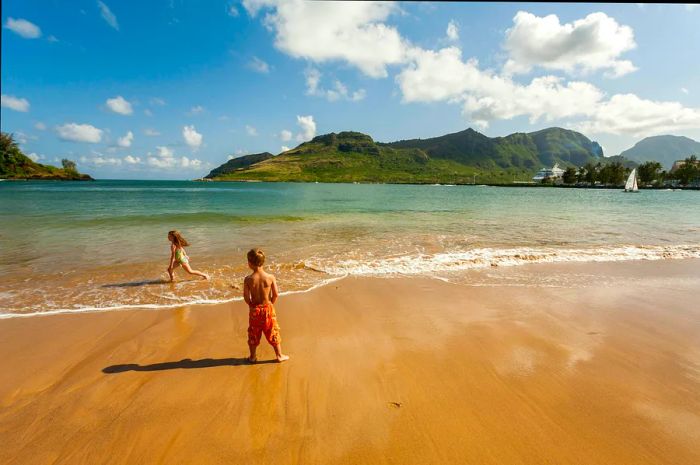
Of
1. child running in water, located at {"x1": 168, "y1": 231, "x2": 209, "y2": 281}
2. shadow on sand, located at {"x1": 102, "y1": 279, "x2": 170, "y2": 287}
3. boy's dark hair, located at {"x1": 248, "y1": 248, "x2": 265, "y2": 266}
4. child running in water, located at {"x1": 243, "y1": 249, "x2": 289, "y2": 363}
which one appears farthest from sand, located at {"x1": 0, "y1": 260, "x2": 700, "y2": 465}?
child running in water, located at {"x1": 168, "y1": 231, "x2": 209, "y2": 281}

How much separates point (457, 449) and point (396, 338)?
9.10ft

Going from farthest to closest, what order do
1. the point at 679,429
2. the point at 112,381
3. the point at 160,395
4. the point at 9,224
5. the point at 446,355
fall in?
the point at 9,224
the point at 446,355
the point at 112,381
the point at 160,395
the point at 679,429

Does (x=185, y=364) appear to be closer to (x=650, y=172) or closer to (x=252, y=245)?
(x=252, y=245)

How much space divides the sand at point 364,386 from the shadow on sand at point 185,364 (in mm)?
35

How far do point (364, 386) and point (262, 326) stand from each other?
1995 millimetres

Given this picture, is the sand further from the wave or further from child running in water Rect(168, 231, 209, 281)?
the wave

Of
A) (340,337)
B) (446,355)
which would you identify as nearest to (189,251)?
(340,337)

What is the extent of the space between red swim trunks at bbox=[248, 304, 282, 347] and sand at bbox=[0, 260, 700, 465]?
46 cm

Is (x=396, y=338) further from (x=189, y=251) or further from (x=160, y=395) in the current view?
(x=189, y=251)

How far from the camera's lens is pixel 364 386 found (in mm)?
4949

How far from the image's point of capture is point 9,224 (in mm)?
24266

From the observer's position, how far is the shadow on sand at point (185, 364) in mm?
5457

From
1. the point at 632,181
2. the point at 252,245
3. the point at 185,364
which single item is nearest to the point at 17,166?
the point at 252,245

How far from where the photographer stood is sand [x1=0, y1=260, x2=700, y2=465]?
380 cm
